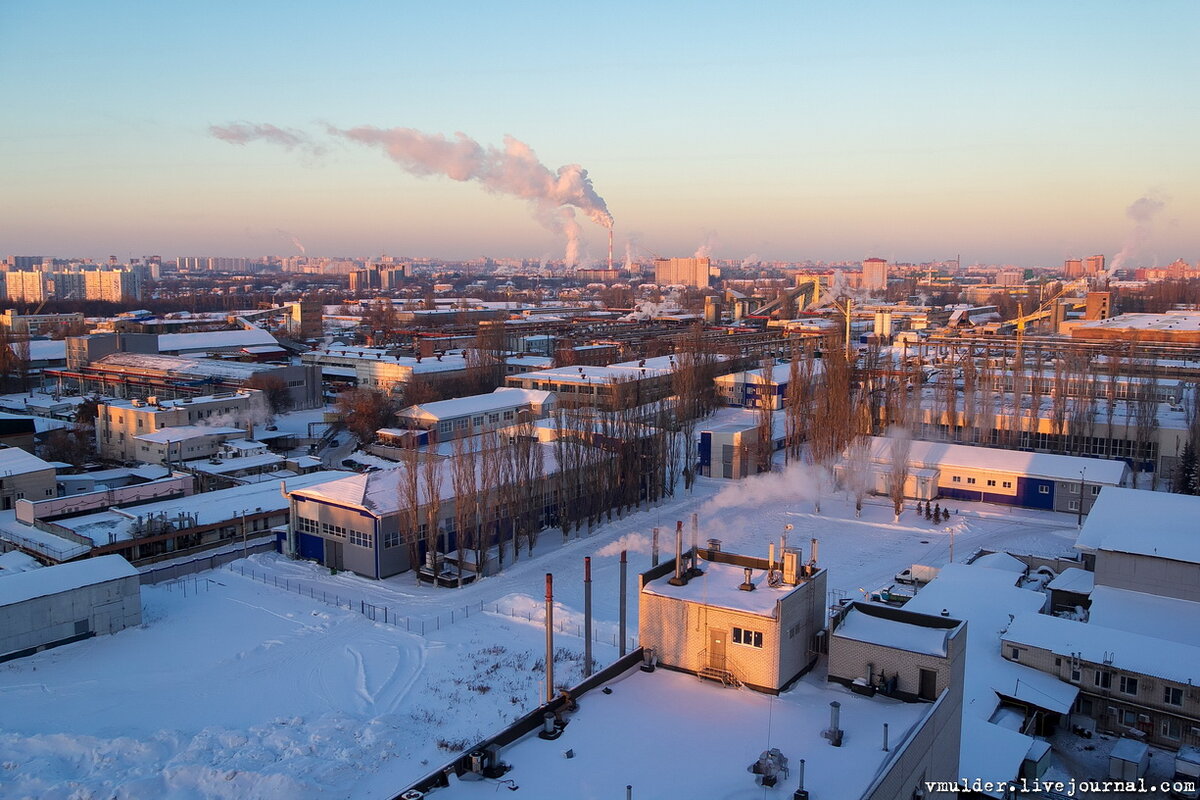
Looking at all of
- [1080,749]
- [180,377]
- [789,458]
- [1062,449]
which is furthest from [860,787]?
[180,377]

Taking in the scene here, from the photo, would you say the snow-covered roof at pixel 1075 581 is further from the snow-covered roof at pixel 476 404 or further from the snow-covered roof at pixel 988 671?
the snow-covered roof at pixel 476 404

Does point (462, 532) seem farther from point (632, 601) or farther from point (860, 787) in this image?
point (860, 787)

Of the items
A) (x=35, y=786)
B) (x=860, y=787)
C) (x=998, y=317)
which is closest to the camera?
(x=860, y=787)

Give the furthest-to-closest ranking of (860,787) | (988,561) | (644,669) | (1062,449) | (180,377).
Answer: (180,377) < (1062,449) < (988,561) < (644,669) < (860,787)

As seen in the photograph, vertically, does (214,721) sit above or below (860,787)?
below

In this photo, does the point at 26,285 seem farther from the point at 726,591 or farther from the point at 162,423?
→ the point at 726,591

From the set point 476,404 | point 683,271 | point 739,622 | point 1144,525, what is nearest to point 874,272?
point 683,271

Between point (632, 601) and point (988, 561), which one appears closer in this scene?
point (632, 601)

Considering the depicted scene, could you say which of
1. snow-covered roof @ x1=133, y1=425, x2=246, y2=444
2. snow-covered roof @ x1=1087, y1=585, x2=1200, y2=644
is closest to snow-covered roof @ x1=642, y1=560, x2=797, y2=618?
snow-covered roof @ x1=1087, y1=585, x2=1200, y2=644

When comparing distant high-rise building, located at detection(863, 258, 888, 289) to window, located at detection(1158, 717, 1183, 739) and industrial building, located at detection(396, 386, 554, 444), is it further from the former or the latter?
window, located at detection(1158, 717, 1183, 739)
